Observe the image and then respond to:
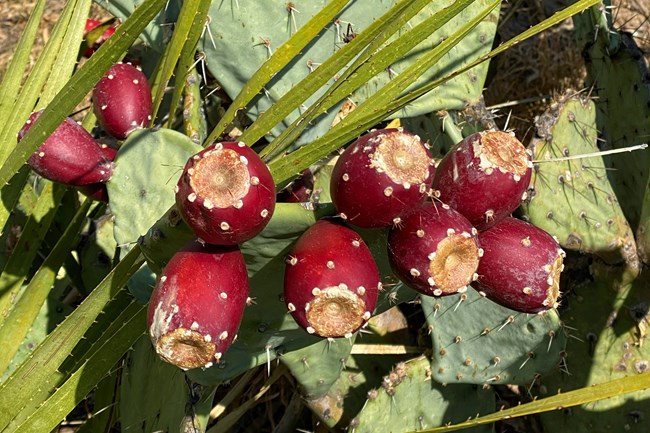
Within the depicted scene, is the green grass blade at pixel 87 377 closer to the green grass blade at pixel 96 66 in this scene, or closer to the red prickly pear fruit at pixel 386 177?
the green grass blade at pixel 96 66

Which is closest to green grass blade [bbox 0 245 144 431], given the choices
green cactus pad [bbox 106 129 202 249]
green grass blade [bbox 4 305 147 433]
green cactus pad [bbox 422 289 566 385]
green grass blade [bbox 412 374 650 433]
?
green grass blade [bbox 4 305 147 433]

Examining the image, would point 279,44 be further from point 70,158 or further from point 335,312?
point 335,312

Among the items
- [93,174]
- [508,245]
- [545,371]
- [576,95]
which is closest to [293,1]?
[93,174]

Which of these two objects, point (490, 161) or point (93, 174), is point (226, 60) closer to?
point (93, 174)

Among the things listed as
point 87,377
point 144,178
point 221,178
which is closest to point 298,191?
point 144,178

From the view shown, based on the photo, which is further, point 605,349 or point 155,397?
point 605,349

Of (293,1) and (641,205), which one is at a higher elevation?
(293,1)

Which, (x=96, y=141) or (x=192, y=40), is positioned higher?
(x=192, y=40)
